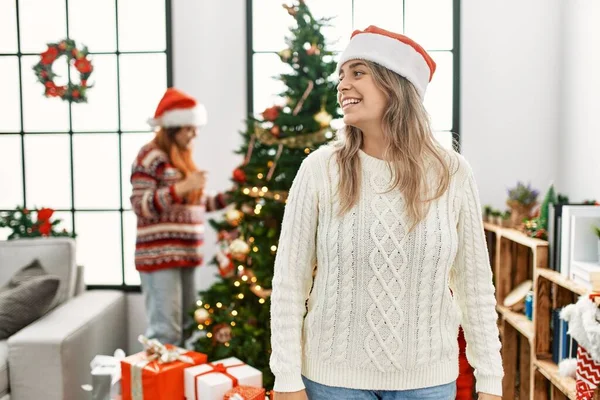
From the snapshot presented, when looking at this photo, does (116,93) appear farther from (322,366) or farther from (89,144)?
(322,366)

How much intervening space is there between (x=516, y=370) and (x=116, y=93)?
282 cm


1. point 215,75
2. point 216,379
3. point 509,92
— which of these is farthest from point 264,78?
point 216,379

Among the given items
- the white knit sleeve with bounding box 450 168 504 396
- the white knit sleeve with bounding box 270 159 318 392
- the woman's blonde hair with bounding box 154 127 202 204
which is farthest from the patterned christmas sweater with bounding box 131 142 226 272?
the white knit sleeve with bounding box 450 168 504 396

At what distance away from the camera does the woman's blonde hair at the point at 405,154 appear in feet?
3.96

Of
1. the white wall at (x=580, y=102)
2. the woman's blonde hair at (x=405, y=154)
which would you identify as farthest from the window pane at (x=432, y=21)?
the woman's blonde hair at (x=405, y=154)

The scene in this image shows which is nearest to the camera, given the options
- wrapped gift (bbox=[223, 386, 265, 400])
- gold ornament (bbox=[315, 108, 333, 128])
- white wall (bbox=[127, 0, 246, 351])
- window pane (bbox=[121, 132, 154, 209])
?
wrapped gift (bbox=[223, 386, 265, 400])

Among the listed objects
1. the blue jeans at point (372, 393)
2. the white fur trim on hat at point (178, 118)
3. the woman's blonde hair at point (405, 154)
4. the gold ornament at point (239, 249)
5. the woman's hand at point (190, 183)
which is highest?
the white fur trim on hat at point (178, 118)

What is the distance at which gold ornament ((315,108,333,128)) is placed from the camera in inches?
103

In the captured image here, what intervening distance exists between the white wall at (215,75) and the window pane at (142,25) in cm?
14

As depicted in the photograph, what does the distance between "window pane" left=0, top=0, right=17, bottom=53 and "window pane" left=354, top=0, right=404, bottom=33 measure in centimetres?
214

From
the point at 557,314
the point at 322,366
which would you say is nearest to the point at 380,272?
the point at 322,366

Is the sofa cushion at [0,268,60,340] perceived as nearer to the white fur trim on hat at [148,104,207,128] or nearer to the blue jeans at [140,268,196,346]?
the blue jeans at [140,268,196,346]

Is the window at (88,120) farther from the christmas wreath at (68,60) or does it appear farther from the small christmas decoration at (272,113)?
the small christmas decoration at (272,113)

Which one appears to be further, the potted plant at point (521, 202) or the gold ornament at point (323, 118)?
the potted plant at point (521, 202)
